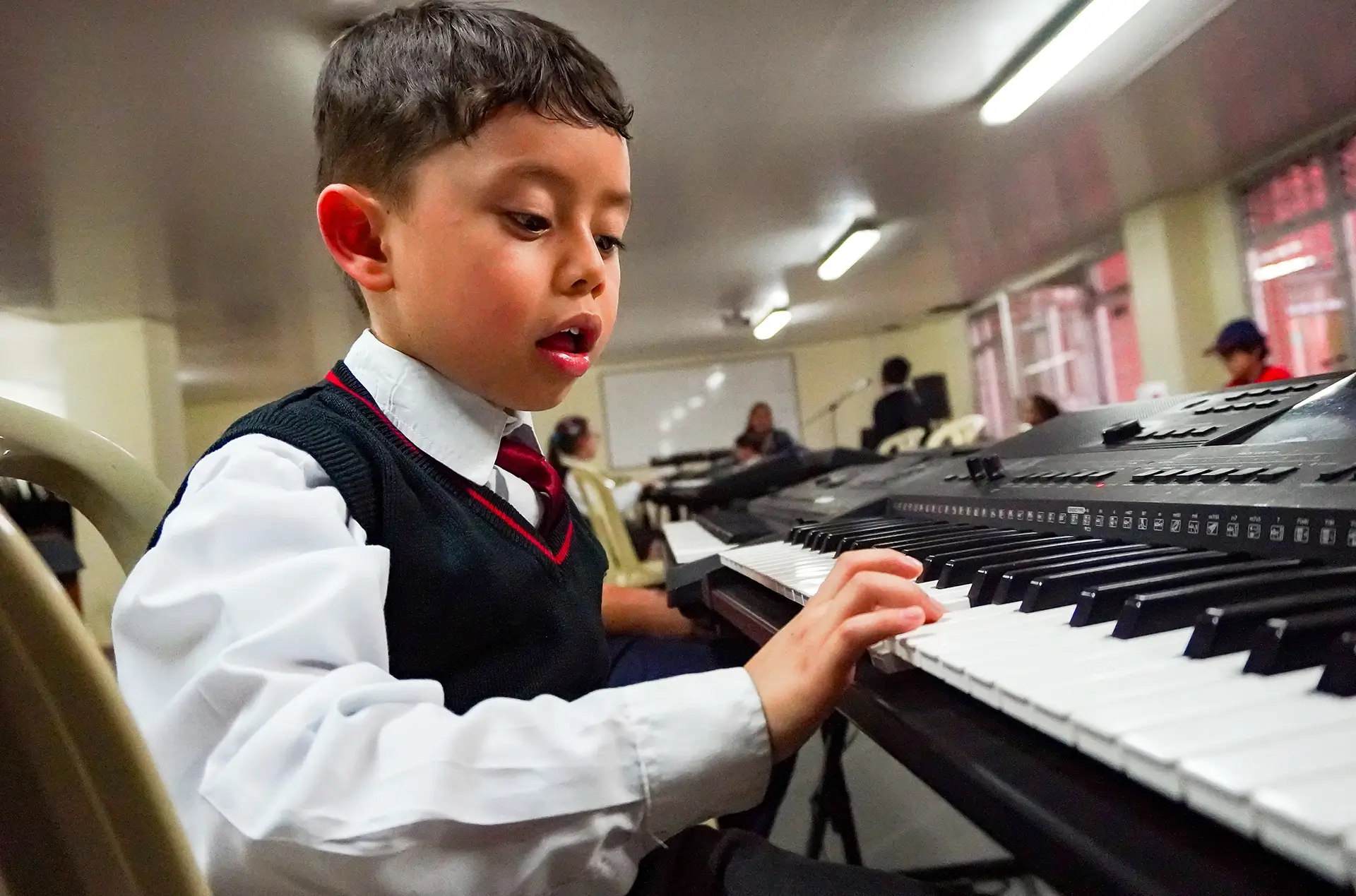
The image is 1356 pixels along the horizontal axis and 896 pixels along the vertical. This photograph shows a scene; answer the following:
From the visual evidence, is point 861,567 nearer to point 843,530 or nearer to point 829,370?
point 843,530

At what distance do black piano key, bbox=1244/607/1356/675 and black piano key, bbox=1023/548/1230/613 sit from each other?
170 mm

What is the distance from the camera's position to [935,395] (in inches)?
379

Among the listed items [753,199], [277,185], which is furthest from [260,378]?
[753,199]

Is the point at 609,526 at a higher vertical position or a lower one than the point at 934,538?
lower

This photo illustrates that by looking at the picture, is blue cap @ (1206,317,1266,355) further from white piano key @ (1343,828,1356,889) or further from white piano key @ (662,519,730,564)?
white piano key @ (1343,828,1356,889)

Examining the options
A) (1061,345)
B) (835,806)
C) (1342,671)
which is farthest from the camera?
(1061,345)

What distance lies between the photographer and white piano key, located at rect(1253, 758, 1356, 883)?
23 centimetres

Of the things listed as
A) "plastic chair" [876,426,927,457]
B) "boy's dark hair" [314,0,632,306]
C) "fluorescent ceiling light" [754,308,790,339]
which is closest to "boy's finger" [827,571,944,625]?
"boy's dark hair" [314,0,632,306]

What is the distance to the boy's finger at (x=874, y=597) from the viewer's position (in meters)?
0.55

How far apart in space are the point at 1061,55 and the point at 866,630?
12.4ft

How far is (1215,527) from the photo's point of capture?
64cm

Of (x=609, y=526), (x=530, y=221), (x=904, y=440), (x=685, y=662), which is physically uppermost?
(x=530, y=221)

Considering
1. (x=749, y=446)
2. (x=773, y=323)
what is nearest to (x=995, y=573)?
(x=749, y=446)

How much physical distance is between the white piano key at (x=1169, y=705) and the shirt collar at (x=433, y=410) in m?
0.52
